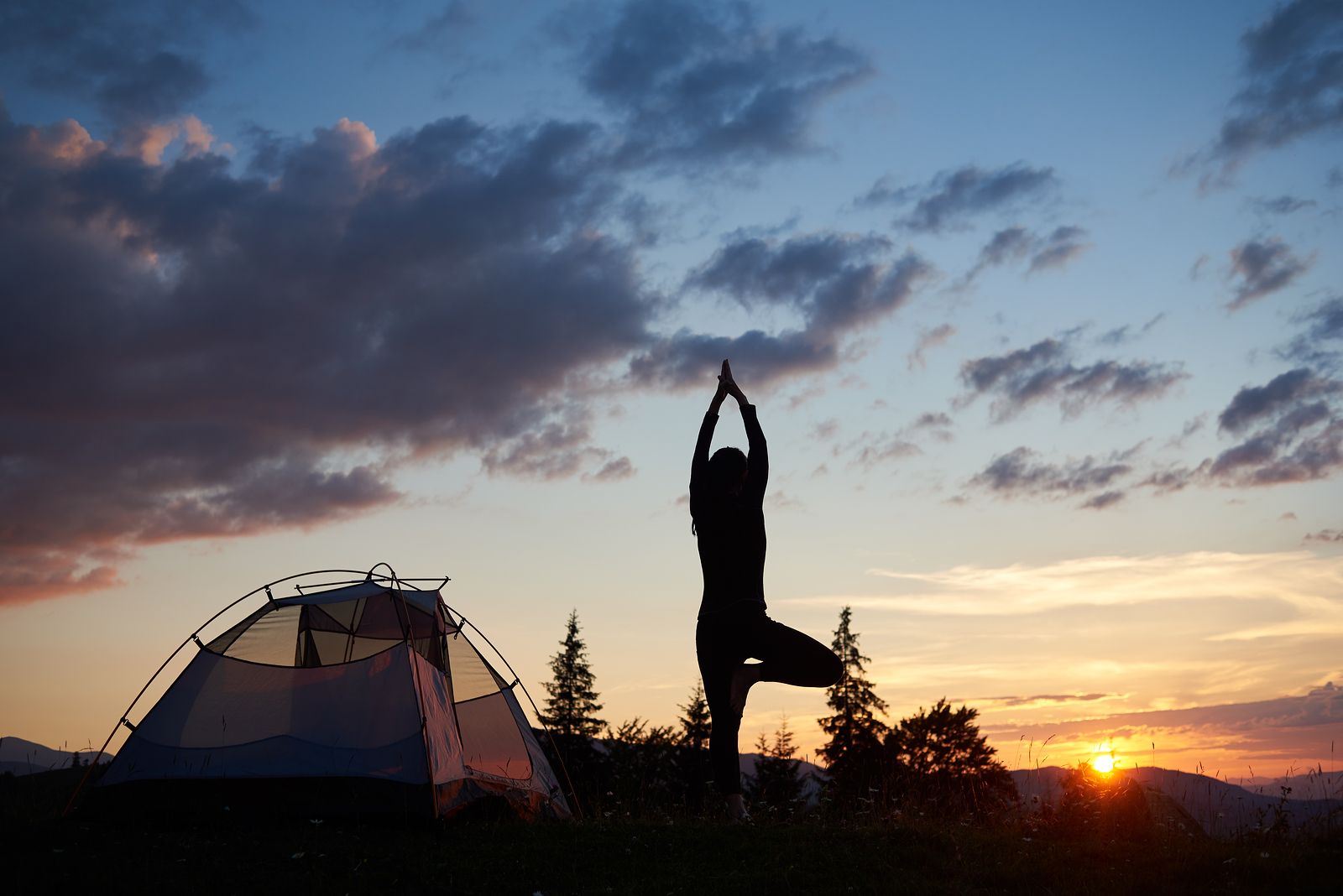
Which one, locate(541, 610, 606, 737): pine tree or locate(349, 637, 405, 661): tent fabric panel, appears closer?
locate(349, 637, 405, 661): tent fabric panel

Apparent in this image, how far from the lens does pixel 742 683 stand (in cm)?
938

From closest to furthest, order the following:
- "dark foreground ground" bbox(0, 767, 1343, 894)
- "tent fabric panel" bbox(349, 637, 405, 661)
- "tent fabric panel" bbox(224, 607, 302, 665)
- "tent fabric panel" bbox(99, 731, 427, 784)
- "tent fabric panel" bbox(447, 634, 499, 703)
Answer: "dark foreground ground" bbox(0, 767, 1343, 894), "tent fabric panel" bbox(99, 731, 427, 784), "tent fabric panel" bbox(224, 607, 302, 665), "tent fabric panel" bbox(349, 637, 405, 661), "tent fabric panel" bbox(447, 634, 499, 703)

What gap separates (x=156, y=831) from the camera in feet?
33.4

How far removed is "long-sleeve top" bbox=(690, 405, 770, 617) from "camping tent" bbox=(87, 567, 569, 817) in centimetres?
392

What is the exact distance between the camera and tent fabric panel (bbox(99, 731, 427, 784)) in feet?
35.9

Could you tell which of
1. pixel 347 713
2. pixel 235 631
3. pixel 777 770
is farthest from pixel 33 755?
pixel 777 770

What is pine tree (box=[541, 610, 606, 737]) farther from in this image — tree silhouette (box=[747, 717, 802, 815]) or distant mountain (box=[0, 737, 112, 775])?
distant mountain (box=[0, 737, 112, 775])

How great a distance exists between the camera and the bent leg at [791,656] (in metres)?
9.16

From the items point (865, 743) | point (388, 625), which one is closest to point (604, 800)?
point (388, 625)

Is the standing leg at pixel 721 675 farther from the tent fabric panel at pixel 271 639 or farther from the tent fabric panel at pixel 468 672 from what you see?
the tent fabric panel at pixel 271 639

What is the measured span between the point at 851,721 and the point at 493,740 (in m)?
48.3

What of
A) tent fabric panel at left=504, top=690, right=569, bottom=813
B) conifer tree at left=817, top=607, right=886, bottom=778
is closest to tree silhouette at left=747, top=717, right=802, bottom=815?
conifer tree at left=817, top=607, right=886, bottom=778

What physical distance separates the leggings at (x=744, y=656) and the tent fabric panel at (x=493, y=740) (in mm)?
4372

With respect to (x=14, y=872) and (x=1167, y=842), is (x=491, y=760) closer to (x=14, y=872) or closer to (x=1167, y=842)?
(x=14, y=872)
